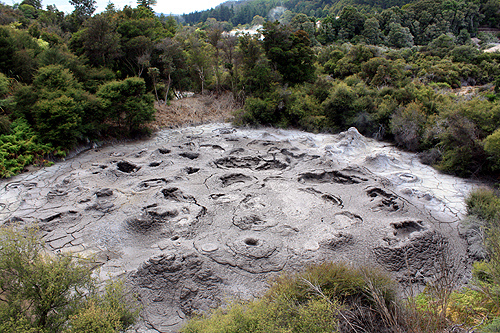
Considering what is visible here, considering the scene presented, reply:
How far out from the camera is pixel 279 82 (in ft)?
63.6

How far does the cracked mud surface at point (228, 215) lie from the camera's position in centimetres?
644

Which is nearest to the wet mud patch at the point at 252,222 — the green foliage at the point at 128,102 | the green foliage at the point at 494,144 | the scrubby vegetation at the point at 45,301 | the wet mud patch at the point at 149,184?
the wet mud patch at the point at 149,184

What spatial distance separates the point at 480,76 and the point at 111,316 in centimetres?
3645

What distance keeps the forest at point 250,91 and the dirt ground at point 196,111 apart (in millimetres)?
836

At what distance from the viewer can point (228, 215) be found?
28.5ft

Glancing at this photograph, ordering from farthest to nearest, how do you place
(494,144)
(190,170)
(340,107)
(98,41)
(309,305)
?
(340,107), (98,41), (190,170), (494,144), (309,305)

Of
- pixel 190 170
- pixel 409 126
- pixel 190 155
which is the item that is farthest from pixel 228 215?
pixel 409 126

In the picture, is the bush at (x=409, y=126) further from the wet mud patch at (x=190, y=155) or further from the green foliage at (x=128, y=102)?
the green foliage at (x=128, y=102)

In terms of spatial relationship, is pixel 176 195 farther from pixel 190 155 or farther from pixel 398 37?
pixel 398 37

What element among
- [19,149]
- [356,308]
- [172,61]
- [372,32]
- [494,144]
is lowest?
[356,308]

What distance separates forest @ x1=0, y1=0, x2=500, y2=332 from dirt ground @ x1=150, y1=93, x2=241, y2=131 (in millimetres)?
836

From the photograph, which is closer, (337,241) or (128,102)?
(337,241)

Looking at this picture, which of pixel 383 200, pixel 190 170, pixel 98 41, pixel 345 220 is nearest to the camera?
pixel 345 220

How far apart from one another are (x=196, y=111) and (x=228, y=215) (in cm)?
1346
